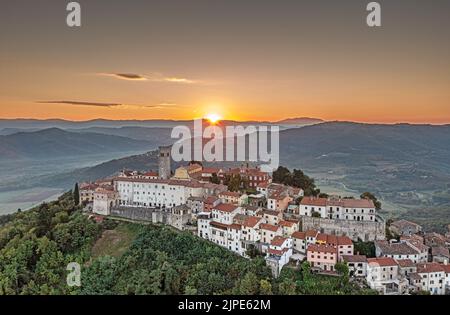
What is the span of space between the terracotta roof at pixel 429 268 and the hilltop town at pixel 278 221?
0.08 ft

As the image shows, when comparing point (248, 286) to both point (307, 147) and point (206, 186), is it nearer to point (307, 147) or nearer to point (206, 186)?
point (206, 186)

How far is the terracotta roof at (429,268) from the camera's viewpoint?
401 inches

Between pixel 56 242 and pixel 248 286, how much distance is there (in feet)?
22.4

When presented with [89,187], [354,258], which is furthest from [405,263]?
[89,187]

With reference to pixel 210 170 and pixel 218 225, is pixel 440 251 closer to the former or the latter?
pixel 218 225

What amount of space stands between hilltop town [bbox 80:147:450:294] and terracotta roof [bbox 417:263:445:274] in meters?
0.02

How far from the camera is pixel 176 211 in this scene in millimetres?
13398

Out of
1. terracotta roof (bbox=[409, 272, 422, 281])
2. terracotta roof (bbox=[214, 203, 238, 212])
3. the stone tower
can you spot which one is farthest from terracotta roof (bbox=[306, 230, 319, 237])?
the stone tower

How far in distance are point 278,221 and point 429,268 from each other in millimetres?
4027

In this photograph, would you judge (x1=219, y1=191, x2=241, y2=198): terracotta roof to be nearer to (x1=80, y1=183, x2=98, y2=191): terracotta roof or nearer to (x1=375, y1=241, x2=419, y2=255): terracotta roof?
(x1=375, y1=241, x2=419, y2=255): terracotta roof

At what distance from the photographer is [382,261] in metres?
10.3

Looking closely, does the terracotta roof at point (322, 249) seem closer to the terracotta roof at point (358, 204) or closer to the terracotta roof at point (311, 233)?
the terracotta roof at point (311, 233)

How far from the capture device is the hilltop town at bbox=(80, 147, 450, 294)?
34.1 feet

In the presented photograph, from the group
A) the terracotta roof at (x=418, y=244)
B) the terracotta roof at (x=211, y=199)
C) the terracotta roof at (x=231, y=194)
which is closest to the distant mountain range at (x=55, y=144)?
the terracotta roof at (x=231, y=194)
